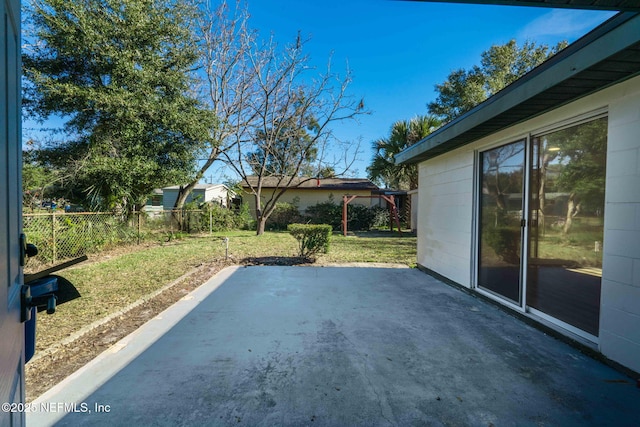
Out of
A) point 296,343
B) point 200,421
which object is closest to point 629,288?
point 296,343

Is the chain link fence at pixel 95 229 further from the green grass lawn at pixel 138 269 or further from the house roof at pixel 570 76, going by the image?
the house roof at pixel 570 76

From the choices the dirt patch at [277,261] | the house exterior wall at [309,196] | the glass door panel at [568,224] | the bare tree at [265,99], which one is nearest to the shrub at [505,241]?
the glass door panel at [568,224]

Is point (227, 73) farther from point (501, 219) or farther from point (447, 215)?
point (501, 219)

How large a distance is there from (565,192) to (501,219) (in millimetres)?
1178

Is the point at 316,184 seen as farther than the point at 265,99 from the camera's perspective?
Yes

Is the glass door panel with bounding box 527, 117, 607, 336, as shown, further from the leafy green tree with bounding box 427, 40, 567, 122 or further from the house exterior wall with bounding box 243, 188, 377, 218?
the house exterior wall with bounding box 243, 188, 377, 218

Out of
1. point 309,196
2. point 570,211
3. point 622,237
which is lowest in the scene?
point 622,237

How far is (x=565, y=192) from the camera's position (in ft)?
11.6

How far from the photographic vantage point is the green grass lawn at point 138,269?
13.4 ft

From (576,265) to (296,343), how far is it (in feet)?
10.4

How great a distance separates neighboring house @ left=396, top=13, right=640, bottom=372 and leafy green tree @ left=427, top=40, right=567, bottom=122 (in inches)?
473

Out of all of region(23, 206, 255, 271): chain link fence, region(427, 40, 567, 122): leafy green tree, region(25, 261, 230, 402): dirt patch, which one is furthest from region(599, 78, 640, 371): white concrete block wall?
region(427, 40, 567, 122): leafy green tree

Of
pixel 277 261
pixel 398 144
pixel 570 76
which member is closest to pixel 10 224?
pixel 570 76

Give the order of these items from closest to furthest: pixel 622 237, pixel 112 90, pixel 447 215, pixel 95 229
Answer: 1. pixel 622 237
2. pixel 447 215
3. pixel 95 229
4. pixel 112 90
